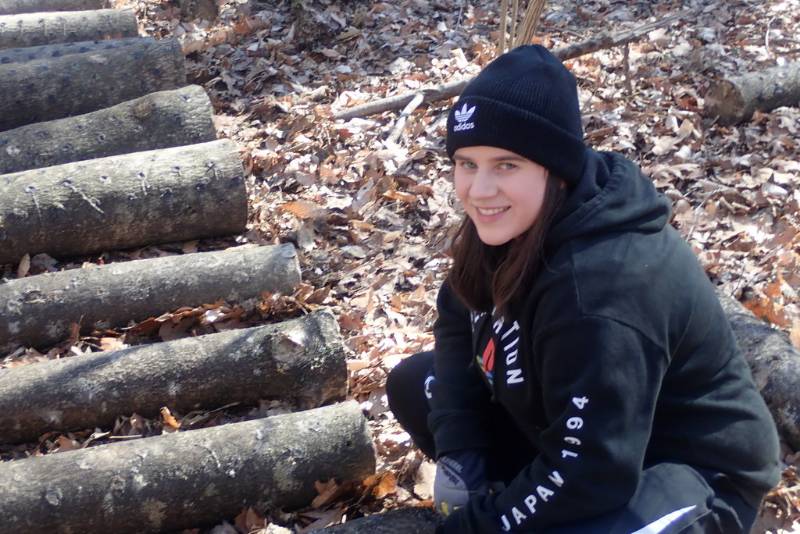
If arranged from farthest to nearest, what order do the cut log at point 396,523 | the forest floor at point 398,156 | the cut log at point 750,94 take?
the cut log at point 750,94
the forest floor at point 398,156
the cut log at point 396,523

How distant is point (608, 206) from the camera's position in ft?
7.20

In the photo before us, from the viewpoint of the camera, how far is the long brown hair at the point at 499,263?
2.25 metres

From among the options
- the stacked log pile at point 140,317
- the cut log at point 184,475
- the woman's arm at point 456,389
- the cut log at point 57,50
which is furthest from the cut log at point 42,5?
the woman's arm at point 456,389

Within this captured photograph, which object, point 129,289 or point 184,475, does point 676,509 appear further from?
point 129,289

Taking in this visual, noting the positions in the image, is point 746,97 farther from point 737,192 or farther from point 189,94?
point 189,94

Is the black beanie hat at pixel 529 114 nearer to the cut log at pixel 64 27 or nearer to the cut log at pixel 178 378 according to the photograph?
the cut log at pixel 178 378

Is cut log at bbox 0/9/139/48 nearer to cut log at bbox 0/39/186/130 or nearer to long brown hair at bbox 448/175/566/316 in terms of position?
cut log at bbox 0/39/186/130

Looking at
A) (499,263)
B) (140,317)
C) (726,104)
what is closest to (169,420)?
(140,317)

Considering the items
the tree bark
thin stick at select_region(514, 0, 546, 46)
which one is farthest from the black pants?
the tree bark

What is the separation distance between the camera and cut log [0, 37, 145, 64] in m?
6.32

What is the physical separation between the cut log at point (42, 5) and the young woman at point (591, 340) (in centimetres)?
699

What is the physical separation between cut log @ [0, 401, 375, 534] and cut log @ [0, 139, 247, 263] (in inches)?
72.5

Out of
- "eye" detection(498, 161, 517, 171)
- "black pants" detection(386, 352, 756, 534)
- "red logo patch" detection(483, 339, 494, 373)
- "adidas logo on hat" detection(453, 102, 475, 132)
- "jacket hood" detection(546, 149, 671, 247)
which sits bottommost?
"black pants" detection(386, 352, 756, 534)

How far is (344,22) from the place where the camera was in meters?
7.56
